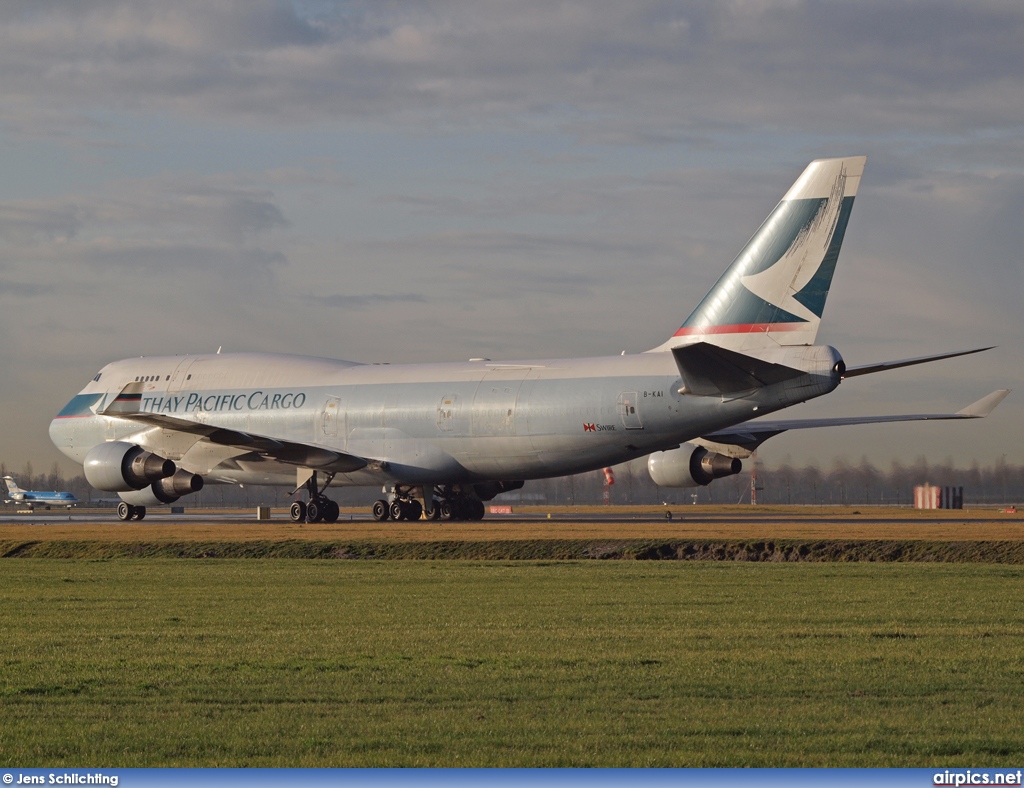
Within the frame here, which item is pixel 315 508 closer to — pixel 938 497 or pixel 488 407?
pixel 488 407

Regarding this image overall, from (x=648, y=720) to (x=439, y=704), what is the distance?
57.7 inches

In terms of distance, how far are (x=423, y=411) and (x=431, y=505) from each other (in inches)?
176

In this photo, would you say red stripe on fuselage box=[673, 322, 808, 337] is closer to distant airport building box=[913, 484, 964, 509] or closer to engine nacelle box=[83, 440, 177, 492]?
engine nacelle box=[83, 440, 177, 492]

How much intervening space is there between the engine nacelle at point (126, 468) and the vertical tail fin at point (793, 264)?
18199 mm

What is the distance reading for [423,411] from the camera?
41.8 meters

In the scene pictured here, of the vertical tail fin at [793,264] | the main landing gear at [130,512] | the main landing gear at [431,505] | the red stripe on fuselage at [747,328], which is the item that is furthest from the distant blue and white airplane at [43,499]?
the vertical tail fin at [793,264]

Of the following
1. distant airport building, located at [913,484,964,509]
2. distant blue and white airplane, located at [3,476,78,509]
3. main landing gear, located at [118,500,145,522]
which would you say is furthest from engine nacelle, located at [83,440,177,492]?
distant blue and white airplane, located at [3,476,78,509]

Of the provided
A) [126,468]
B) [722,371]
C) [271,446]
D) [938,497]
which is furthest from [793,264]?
[938,497]

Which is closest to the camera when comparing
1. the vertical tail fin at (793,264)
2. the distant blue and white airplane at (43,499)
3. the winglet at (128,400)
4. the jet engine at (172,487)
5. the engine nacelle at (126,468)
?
the vertical tail fin at (793,264)

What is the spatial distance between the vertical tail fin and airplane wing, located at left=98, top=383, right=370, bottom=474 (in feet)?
43.4

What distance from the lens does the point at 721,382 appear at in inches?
1355

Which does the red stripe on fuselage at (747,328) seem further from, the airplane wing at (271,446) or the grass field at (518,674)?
the grass field at (518,674)

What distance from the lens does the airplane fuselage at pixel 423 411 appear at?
36.5 m

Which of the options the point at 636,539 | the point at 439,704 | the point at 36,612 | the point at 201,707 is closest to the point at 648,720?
the point at 439,704
